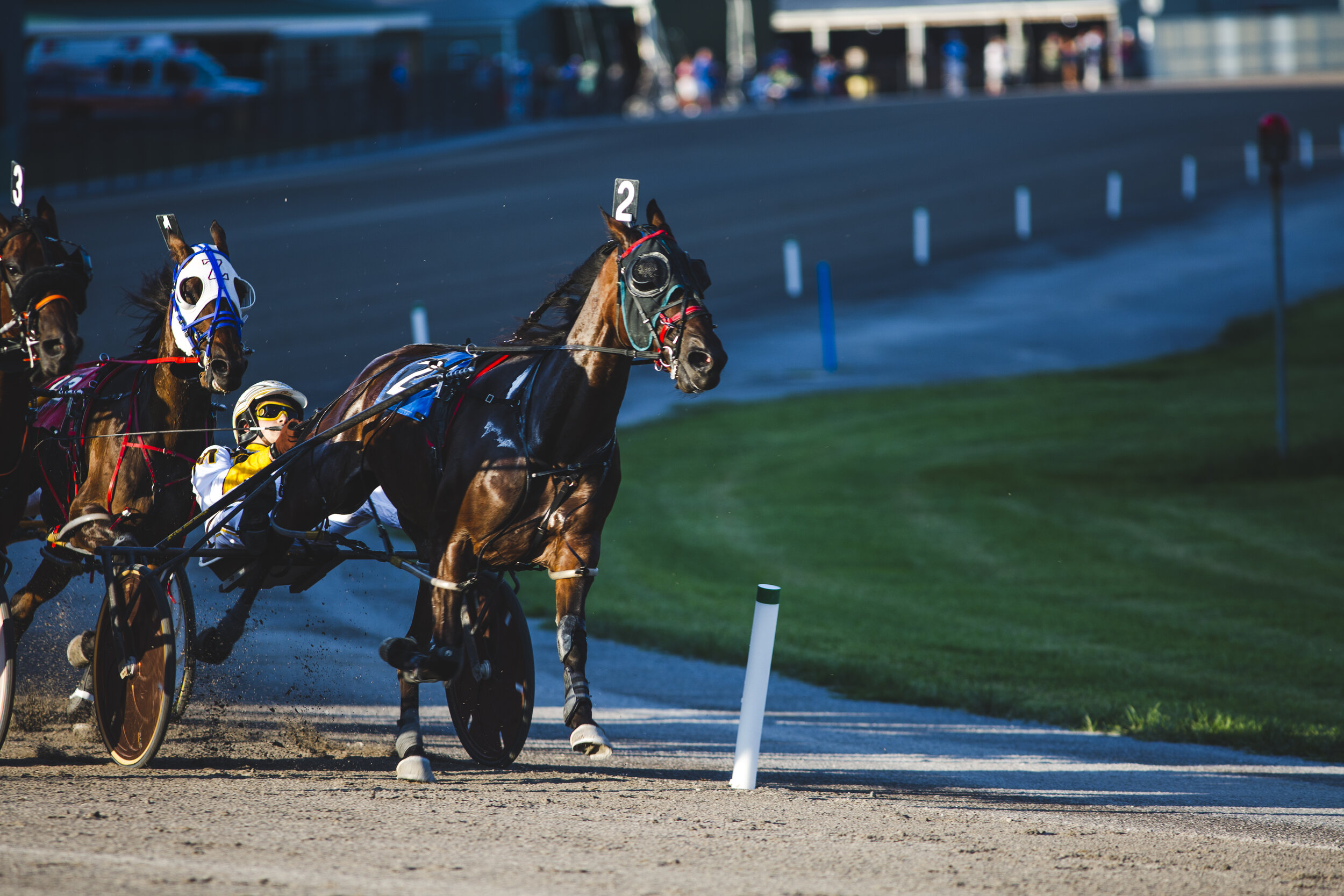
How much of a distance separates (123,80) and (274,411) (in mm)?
35756

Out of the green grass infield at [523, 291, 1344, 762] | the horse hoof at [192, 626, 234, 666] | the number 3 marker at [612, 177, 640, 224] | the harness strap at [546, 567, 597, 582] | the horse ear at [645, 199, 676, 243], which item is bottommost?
the green grass infield at [523, 291, 1344, 762]

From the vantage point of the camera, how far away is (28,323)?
5863 millimetres

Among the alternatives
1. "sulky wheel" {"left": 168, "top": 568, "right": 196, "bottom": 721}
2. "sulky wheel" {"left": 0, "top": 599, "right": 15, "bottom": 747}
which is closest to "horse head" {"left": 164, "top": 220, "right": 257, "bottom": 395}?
"sulky wheel" {"left": 168, "top": 568, "right": 196, "bottom": 721}

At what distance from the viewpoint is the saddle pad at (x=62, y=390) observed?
6508mm

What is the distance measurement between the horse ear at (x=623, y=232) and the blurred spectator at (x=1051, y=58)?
2279 inches

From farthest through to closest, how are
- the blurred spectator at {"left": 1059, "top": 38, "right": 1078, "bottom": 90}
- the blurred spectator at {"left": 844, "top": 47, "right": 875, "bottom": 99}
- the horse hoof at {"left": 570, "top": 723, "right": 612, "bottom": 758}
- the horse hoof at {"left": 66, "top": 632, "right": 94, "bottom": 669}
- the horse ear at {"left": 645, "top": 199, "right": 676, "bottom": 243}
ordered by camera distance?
the blurred spectator at {"left": 1059, "top": 38, "right": 1078, "bottom": 90} → the blurred spectator at {"left": 844, "top": 47, "right": 875, "bottom": 99} → the horse hoof at {"left": 66, "top": 632, "right": 94, "bottom": 669} → the horse ear at {"left": 645, "top": 199, "right": 676, "bottom": 243} → the horse hoof at {"left": 570, "top": 723, "right": 612, "bottom": 758}

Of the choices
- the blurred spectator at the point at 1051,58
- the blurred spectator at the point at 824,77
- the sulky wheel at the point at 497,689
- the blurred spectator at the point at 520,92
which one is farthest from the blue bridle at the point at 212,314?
the blurred spectator at the point at 1051,58

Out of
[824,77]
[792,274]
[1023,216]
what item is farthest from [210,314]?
[824,77]

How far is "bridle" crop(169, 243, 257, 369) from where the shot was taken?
19.4 ft

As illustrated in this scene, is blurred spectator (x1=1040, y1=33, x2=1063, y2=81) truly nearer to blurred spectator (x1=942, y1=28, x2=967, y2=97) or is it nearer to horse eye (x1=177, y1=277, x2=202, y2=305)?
blurred spectator (x1=942, y1=28, x2=967, y2=97)

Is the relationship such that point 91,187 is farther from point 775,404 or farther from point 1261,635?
point 1261,635

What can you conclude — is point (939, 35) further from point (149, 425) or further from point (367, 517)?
point (149, 425)

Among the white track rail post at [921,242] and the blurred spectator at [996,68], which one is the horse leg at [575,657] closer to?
the white track rail post at [921,242]

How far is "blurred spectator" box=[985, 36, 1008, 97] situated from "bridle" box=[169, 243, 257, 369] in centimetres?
5374
